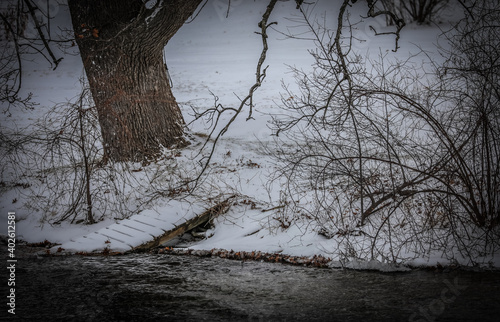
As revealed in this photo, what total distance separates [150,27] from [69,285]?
4.90 metres

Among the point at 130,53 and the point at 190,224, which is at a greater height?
the point at 130,53

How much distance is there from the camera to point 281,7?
73.2 feet

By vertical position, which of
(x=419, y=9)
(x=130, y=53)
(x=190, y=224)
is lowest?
(x=190, y=224)

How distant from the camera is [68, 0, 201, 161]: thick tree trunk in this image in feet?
23.7

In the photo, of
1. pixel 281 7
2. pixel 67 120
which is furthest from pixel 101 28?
pixel 281 7

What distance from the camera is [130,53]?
7660 millimetres

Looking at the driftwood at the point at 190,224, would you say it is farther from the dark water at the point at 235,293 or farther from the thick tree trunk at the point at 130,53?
the thick tree trunk at the point at 130,53

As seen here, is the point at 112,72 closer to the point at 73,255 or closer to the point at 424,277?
the point at 73,255

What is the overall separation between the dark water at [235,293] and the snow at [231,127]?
17.2 inches

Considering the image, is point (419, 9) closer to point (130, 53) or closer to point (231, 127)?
point (231, 127)

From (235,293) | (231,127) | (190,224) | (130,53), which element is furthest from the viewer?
(231,127)

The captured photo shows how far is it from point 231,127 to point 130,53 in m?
3.38

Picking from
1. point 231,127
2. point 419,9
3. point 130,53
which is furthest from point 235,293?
point 419,9

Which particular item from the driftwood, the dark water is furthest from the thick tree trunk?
the dark water
